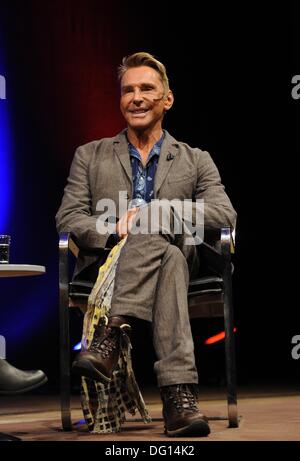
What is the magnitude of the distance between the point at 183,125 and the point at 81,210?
7.76 ft

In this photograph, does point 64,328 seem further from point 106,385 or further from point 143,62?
point 143,62

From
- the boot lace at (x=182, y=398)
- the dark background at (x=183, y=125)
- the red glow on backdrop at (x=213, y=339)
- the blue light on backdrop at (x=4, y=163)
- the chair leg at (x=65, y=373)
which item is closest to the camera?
the boot lace at (x=182, y=398)

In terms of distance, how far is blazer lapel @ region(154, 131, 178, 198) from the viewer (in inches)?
120

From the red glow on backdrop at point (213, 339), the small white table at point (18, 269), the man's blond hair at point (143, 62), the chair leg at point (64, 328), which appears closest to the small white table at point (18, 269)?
the small white table at point (18, 269)

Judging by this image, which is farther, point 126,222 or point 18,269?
point 126,222

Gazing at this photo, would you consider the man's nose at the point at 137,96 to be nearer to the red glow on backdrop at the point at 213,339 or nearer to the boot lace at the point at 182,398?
the boot lace at the point at 182,398

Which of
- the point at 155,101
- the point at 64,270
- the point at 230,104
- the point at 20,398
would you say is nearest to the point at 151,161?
the point at 155,101

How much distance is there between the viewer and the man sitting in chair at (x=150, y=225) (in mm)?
2441

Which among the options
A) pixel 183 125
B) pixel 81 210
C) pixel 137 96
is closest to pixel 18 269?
pixel 81 210

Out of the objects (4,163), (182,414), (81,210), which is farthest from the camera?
(4,163)

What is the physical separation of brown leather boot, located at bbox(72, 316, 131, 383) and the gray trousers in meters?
0.04

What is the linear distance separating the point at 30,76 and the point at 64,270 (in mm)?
2359

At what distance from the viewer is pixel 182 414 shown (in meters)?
2.40

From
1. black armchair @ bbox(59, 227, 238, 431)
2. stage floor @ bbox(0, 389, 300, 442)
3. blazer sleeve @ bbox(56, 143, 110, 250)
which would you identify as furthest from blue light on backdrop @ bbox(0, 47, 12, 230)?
black armchair @ bbox(59, 227, 238, 431)
